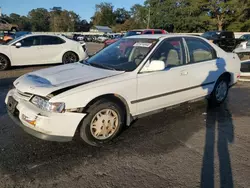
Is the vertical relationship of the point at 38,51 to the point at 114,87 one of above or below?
above

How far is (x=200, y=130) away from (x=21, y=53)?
26.6ft

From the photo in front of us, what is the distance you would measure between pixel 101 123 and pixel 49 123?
73 cm

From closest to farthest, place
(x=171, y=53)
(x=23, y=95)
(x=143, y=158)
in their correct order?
(x=143, y=158) → (x=23, y=95) → (x=171, y=53)

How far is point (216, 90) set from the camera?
205 inches

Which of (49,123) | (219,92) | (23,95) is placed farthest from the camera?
(219,92)

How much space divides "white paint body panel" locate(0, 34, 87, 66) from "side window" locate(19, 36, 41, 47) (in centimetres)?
13

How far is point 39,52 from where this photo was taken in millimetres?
10102

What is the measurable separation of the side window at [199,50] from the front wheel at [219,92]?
0.60 meters

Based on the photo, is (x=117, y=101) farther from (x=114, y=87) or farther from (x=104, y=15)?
(x=104, y=15)

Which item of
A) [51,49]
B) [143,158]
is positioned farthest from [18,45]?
[143,158]

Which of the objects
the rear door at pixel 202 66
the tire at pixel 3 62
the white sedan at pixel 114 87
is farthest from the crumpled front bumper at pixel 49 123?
the tire at pixel 3 62

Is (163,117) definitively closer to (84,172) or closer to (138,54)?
(138,54)

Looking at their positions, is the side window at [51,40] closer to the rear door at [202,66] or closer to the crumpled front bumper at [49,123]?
the rear door at [202,66]

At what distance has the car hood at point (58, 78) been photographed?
3211 millimetres
